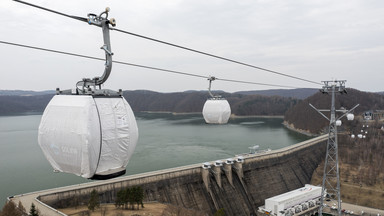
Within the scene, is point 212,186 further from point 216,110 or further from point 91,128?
point 91,128

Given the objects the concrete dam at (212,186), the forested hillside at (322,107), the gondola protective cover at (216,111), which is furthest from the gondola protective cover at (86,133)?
the forested hillside at (322,107)

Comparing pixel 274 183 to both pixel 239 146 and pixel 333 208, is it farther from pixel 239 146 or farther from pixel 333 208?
pixel 239 146

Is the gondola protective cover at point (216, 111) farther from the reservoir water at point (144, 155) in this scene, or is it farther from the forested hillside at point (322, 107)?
the forested hillside at point (322, 107)

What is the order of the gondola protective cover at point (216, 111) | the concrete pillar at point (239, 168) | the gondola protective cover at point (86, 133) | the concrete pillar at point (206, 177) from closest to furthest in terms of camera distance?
the gondola protective cover at point (86, 133), the gondola protective cover at point (216, 111), the concrete pillar at point (206, 177), the concrete pillar at point (239, 168)

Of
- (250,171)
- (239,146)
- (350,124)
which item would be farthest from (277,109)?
(250,171)

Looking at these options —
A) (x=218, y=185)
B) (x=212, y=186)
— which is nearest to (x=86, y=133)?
(x=212, y=186)
